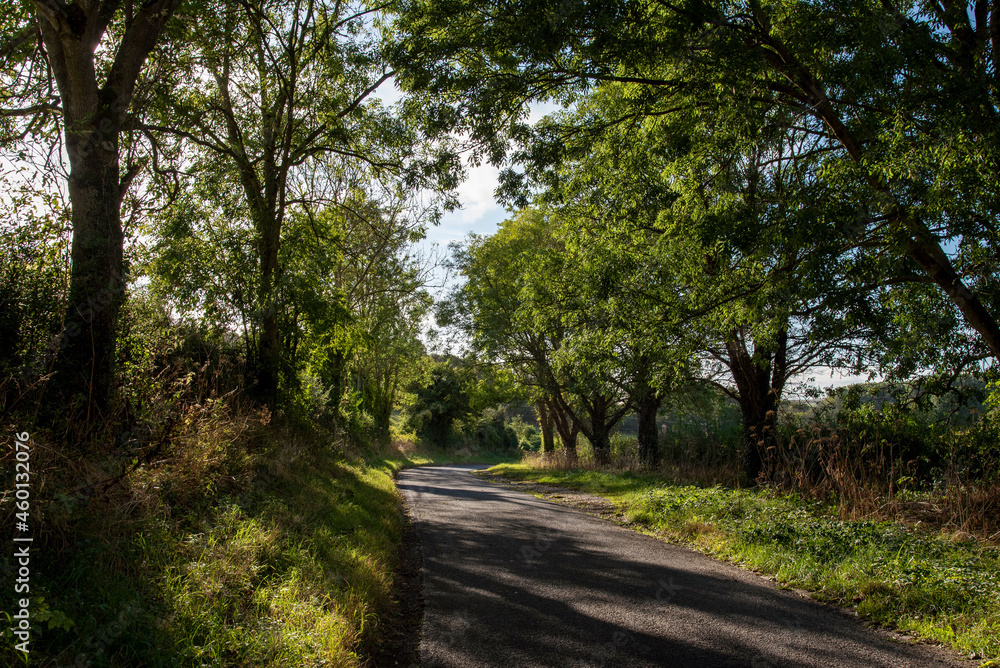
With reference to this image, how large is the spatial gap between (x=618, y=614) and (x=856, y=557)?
3.13 m

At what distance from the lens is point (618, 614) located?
4781 millimetres

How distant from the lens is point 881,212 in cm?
731

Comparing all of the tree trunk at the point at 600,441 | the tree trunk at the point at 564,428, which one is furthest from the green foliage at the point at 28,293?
the tree trunk at the point at 564,428

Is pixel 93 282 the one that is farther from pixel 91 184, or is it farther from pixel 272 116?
pixel 272 116

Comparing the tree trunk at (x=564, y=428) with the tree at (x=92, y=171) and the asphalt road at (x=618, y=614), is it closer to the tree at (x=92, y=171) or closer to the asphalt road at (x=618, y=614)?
the asphalt road at (x=618, y=614)

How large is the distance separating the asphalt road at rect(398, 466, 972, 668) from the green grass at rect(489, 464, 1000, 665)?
323 millimetres

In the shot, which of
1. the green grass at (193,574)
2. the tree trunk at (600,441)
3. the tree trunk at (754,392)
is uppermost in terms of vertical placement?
the tree trunk at (754,392)

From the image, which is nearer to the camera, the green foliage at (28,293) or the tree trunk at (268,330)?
the green foliage at (28,293)

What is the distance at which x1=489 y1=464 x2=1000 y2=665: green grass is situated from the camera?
15.1 feet

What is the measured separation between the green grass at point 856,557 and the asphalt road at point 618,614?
12.7 inches

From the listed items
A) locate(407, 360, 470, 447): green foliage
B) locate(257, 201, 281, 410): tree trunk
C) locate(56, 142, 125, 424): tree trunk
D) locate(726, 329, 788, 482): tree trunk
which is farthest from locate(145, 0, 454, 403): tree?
locate(407, 360, 470, 447): green foliage

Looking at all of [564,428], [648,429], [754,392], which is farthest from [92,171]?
[564,428]

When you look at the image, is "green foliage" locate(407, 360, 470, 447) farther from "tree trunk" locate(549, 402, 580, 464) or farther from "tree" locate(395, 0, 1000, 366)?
"tree" locate(395, 0, 1000, 366)

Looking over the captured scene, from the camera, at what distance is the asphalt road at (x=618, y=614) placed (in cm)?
398
